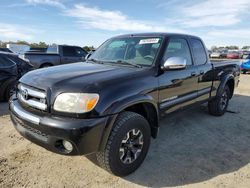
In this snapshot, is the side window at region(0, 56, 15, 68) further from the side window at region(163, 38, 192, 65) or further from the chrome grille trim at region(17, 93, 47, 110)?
the side window at region(163, 38, 192, 65)

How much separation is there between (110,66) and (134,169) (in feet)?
5.04

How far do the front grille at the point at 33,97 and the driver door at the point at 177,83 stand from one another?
1652 millimetres

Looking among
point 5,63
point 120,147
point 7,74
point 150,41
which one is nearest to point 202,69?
point 150,41

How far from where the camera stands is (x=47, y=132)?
2.75 m

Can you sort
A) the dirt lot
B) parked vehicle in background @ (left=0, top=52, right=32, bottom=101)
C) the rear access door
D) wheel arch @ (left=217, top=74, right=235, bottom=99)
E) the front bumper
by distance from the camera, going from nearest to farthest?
the front bumper → the dirt lot → the rear access door → wheel arch @ (left=217, top=74, right=235, bottom=99) → parked vehicle in background @ (left=0, top=52, right=32, bottom=101)

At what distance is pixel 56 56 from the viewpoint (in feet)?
39.5

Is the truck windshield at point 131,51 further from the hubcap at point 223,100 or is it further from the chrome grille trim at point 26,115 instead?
the hubcap at point 223,100

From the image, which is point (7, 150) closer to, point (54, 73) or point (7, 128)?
point (7, 128)

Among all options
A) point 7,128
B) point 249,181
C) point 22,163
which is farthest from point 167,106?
point 7,128

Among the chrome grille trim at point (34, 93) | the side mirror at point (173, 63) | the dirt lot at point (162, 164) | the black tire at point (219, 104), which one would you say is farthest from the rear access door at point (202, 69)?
the chrome grille trim at point (34, 93)

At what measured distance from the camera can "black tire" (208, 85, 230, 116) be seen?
5715 millimetres

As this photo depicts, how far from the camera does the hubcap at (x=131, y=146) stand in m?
3.14

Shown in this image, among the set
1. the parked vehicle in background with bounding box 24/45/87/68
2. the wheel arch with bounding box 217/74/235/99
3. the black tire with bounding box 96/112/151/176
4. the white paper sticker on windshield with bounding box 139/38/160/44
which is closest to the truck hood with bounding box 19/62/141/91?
the black tire with bounding box 96/112/151/176

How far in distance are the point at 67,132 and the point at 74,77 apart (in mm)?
747
